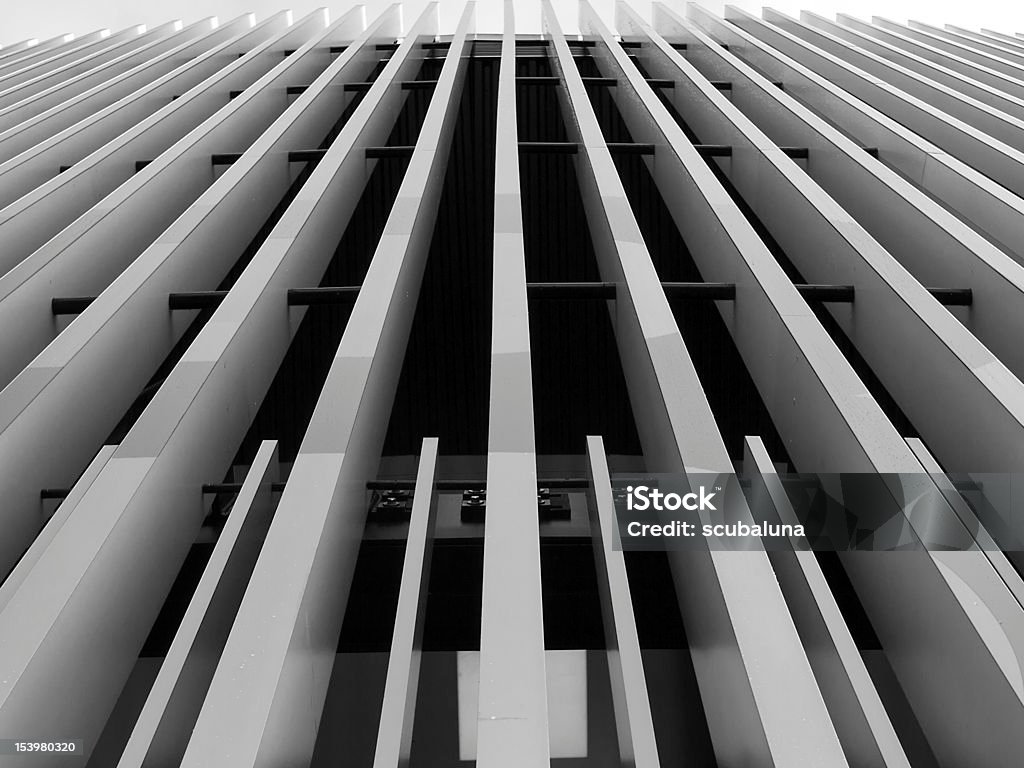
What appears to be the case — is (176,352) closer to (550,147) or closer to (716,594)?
(550,147)

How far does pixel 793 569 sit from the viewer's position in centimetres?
209

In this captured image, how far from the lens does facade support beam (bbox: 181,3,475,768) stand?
163 centimetres

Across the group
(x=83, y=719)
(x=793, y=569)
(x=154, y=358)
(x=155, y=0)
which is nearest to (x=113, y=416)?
(x=154, y=358)

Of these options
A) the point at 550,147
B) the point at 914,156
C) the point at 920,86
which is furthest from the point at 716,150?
the point at 920,86

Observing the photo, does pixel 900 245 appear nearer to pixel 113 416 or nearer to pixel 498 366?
pixel 498 366

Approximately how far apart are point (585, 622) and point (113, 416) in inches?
74.2

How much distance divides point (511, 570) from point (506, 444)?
1.52ft

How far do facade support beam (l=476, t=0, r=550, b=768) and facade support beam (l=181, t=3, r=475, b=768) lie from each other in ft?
1.24

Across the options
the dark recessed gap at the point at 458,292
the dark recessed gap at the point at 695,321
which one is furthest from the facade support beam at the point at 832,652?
the dark recessed gap at the point at 458,292

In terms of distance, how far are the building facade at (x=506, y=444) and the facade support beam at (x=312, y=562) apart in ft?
0.04

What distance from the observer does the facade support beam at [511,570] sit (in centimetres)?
156

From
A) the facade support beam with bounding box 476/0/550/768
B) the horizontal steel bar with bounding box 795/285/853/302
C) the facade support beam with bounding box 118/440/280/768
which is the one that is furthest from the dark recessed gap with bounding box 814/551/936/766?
the facade support beam with bounding box 118/440/280/768

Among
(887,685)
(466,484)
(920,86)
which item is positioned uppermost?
(920,86)

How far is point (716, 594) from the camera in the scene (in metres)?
1.89
